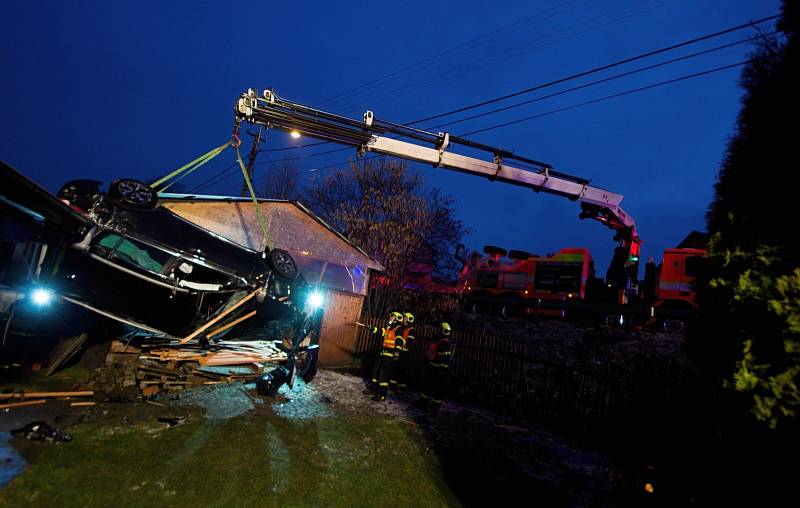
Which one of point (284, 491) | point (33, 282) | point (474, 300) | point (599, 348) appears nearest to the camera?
point (284, 491)

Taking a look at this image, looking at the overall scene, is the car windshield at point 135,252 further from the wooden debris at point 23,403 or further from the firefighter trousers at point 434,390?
the firefighter trousers at point 434,390

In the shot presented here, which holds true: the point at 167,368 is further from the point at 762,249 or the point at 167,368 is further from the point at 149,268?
the point at 762,249

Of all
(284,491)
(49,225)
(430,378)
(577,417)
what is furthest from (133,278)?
(577,417)

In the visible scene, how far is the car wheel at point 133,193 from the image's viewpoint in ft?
17.5

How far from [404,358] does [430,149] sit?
525 centimetres

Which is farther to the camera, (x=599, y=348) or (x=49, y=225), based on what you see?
(x=599, y=348)

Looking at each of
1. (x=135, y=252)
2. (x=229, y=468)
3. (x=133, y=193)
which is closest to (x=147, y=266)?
(x=135, y=252)

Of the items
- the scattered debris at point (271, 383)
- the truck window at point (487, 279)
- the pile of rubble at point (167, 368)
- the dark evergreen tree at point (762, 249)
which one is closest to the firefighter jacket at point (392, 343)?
the scattered debris at point (271, 383)

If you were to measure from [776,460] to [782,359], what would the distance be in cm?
51

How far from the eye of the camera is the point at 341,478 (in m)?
4.20

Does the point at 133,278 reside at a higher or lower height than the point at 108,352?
higher

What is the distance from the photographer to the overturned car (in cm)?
481

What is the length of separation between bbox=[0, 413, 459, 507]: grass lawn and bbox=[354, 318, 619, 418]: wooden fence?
10.7 feet

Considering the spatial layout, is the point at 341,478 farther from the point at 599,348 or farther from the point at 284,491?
the point at 599,348
